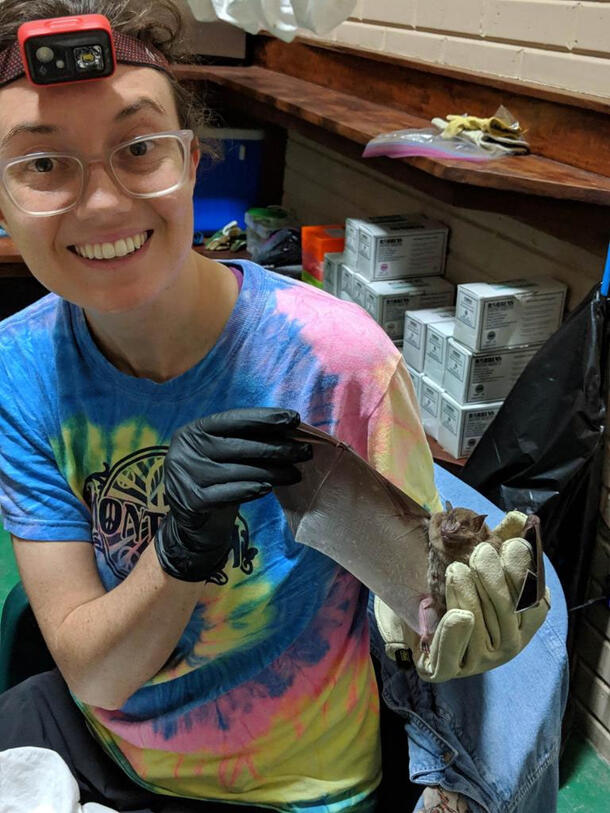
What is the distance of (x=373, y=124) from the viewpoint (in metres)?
2.24

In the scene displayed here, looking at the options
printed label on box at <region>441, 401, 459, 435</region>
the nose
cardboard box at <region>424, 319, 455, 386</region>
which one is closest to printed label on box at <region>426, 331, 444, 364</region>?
cardboard box at <region>424, 319, 455, 386</region>

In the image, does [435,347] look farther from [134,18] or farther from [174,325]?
[134,18]

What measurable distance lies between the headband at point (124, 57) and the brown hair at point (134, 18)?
1 cm

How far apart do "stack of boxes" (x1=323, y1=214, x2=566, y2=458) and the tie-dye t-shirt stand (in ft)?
2.80

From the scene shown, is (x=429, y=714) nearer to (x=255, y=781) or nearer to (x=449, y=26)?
(x=255, y=781)

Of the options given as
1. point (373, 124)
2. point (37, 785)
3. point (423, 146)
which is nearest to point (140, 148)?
point (37, 785)

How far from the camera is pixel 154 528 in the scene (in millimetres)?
1079

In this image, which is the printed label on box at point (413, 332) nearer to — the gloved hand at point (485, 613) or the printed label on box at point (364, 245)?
the printed label on box at point (364, 245)

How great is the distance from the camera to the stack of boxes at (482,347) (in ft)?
6.15

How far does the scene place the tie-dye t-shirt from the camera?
105cm

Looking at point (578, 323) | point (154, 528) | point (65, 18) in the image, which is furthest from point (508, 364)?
point (65, 18)

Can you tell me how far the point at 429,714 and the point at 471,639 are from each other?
0.86 feet

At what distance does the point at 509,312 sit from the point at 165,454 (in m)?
1.09

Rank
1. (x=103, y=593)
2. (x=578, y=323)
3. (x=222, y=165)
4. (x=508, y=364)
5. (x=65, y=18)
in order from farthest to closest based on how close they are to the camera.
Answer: (x=222, y=165)
(x=508, y=364)
(x=578, y=323)
(x=103, y=593)
(x=65, y=18)
